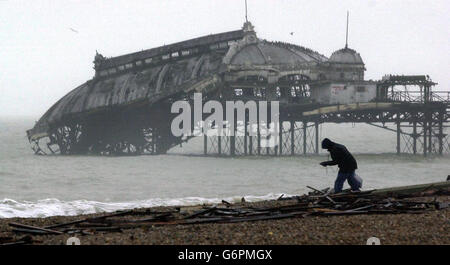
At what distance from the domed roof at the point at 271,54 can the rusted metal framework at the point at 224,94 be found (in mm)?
78

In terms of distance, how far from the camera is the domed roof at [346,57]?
65688 millimetres

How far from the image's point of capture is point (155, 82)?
6769cm

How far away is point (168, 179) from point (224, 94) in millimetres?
20360

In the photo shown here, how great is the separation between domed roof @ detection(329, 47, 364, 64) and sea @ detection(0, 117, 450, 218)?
7.78 m

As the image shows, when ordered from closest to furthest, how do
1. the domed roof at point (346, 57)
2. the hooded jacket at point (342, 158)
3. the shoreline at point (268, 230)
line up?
the shoreline at point (268, 230), the hooded jacket at point (342, 158), the domed roof at point (346, 57)

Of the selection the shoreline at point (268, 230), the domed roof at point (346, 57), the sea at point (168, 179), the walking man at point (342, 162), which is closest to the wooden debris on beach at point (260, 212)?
the shoreline at point (268, 230)

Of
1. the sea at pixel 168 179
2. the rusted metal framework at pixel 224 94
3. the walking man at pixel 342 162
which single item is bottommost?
the sea at pixel 168 179

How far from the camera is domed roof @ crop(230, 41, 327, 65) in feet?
209

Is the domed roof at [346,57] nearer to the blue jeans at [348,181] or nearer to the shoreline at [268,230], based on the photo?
the blue jeans at [348,181]

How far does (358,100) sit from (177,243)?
51754mm

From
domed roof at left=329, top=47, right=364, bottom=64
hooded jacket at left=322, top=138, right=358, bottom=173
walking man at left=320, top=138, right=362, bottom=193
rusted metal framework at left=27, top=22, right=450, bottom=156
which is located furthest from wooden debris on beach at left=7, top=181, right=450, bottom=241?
domed roof at left=329, top=47, right=364, bottom=64
